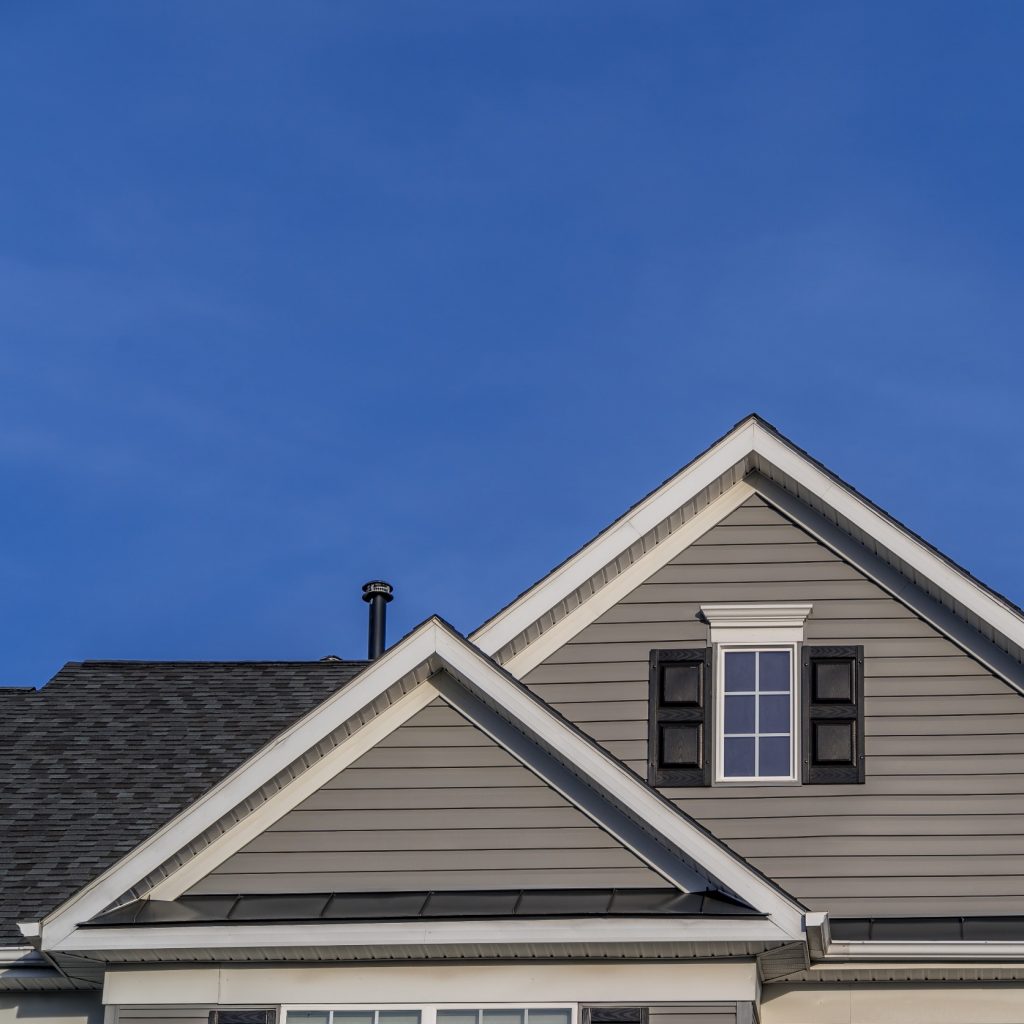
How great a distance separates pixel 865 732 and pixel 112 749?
7.21 meters

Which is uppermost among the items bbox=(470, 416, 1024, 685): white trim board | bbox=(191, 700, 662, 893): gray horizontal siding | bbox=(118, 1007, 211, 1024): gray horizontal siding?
bbox=(470, 416, 1024, 685): white trim board

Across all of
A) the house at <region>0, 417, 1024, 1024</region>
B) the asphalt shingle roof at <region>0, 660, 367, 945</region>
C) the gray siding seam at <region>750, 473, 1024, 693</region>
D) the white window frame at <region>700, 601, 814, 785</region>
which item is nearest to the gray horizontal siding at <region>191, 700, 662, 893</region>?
the house at <region>0, 417, 1024, 1024</region>

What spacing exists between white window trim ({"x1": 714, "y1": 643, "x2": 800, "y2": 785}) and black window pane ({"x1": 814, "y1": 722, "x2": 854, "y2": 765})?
171 millimetres

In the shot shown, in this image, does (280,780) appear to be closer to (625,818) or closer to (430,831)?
(430,831)

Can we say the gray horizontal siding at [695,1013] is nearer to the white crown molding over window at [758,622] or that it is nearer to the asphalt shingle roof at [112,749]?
the white crown molding over window at [758,622]

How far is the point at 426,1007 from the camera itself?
44.0ft

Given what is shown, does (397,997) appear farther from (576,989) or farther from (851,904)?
(851,904)

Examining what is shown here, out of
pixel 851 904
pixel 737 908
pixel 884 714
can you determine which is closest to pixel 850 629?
pixel 884 714

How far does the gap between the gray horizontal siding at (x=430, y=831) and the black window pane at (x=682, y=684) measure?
7.13 ft

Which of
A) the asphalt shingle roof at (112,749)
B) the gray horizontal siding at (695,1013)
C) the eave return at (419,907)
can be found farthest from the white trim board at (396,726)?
the asphalt shingle roof at (112,749)

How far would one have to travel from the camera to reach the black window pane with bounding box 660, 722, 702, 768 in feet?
50.8

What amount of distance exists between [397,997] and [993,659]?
5.53 meters

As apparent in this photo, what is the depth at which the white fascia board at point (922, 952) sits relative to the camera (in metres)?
14.1

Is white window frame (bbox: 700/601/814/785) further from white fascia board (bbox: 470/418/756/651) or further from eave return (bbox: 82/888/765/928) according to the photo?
eave return (bbox: 82/888/765/928)
